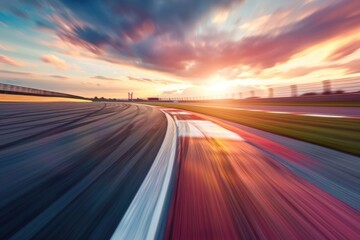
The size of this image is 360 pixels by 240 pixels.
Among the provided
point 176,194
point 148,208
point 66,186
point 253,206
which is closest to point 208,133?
point 176,194

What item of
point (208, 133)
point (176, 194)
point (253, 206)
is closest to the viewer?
point (253, 206)

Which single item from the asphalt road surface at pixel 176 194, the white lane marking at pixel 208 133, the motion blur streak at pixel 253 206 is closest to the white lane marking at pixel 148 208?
the asphalt road surface at pixel 176 194

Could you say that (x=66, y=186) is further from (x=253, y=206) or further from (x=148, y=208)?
(x=253, y=206)

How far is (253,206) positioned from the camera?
1.44m

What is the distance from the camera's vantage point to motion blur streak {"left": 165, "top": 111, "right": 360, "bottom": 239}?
1.16 meters

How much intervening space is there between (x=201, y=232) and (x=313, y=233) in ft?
2.59

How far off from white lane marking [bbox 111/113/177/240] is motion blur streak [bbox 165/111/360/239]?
0.12m

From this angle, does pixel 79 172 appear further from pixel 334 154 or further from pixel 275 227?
pixel 334 154

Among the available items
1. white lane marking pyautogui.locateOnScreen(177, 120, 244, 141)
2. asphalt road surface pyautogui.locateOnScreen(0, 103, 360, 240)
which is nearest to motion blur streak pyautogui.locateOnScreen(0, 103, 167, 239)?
asphalt road surface pyautogui.locateOnScreen(0, 103, 360, 240)

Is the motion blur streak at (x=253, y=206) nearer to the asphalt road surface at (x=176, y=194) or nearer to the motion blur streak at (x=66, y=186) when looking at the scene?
the asphalt road surface at (x=176, y=194)

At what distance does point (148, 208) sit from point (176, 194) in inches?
13.1

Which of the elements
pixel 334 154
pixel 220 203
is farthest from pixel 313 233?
pixel 334 154

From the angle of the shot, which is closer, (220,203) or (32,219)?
(32,219)

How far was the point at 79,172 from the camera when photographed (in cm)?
204
